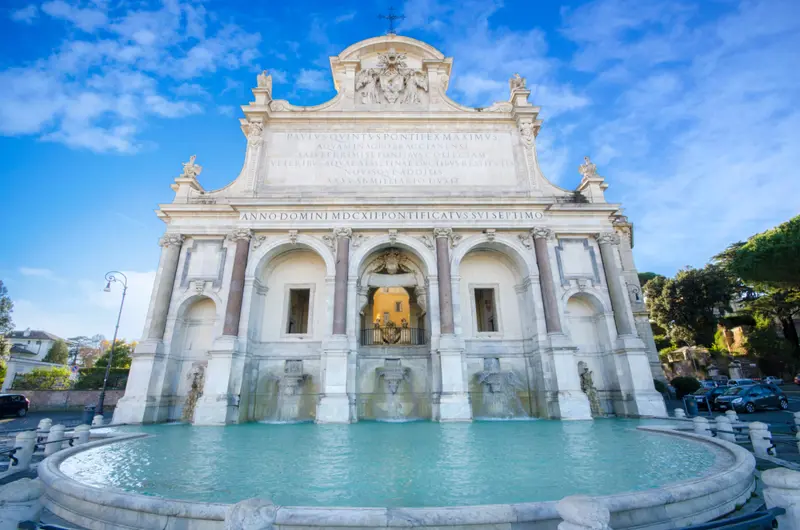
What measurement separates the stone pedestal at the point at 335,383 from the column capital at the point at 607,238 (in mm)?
13244

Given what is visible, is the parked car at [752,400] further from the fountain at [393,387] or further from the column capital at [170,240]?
the column capital at [170,240]

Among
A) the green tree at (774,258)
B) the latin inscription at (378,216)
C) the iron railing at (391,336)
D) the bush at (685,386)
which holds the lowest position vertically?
the bush at (685,386)

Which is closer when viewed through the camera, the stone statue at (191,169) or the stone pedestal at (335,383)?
the stone pedestal at (335,383)

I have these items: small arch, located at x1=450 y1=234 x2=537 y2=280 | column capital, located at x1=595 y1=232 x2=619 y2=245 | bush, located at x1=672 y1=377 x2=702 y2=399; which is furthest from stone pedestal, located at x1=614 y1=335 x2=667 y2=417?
bush, located at x1=672 y1=377 x2=702 y2=399

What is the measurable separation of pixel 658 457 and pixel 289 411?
14.2m

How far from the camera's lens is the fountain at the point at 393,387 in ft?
54.7

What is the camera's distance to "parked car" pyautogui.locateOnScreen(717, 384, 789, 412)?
727 inches

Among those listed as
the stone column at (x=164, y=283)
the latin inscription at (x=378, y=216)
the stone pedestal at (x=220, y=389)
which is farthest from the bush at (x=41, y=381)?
the latin inscription at (x=378, y=216)

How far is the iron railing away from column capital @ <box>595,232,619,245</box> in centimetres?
996

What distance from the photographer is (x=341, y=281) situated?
666 inches

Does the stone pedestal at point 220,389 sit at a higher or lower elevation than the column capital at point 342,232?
lower

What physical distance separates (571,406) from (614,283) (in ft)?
21.5

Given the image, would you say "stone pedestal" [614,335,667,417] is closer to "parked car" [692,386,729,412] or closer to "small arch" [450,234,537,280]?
"small arch" [450,234,537,280]

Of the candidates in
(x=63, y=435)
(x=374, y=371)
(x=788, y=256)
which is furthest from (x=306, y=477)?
(x=788, y=256)
